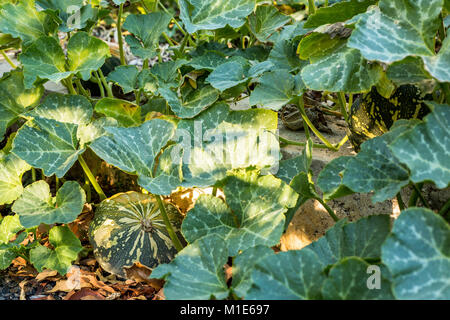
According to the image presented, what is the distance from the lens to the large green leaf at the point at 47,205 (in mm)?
1309

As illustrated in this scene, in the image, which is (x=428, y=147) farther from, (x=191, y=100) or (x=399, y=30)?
(x=191, y=100)

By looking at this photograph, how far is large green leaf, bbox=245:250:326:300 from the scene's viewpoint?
86 centimetres

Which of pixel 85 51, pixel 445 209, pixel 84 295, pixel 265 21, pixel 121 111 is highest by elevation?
pixel 85 51

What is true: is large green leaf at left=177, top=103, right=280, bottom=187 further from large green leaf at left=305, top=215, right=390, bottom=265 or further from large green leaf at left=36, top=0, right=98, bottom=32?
large green leaf at left=36, top=0, right=98, bottom=32

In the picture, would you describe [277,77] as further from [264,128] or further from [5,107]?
[5,107]

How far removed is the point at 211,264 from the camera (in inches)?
39.8

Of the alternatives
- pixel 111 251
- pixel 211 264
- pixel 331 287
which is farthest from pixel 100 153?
pixel 331 287

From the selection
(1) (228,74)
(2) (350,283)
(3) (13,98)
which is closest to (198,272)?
(2) (350,283)

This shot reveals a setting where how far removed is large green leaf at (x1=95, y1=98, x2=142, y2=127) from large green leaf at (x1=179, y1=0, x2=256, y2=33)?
0.35 metres

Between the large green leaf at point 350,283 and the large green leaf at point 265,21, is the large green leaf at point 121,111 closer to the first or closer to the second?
the large green leaf at point 265,21

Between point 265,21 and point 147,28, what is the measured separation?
45 centimetres

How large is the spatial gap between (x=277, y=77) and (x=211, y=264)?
60 centimetres

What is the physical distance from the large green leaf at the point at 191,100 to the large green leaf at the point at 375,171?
59 centimetres

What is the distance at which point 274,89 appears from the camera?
133cm
